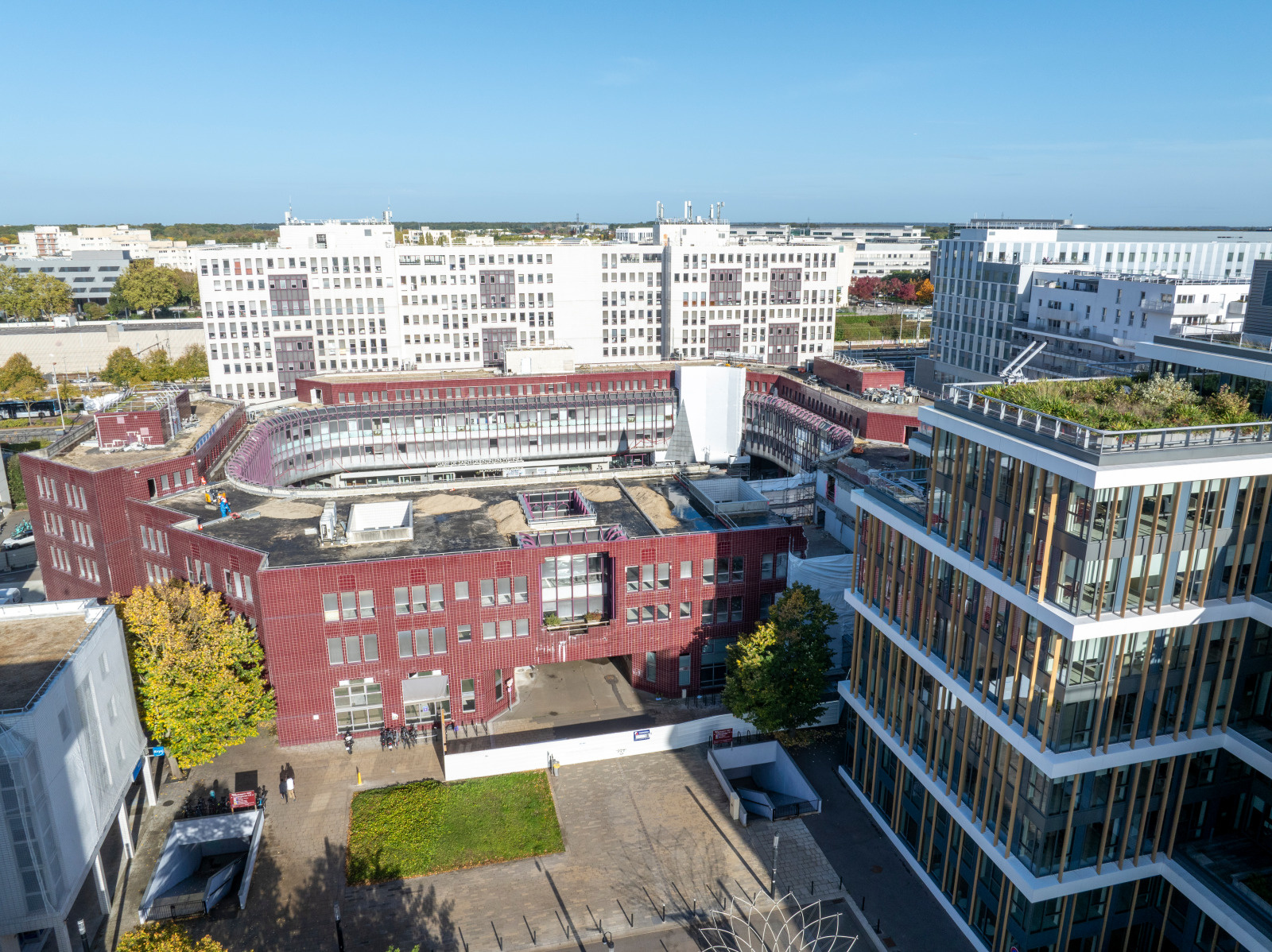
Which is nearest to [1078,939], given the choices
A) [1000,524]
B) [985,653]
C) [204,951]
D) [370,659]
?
[985,653]

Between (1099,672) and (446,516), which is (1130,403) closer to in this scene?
(1099,672)

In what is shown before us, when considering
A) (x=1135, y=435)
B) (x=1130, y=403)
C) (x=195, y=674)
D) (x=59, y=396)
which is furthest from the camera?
(x=59, y=396)

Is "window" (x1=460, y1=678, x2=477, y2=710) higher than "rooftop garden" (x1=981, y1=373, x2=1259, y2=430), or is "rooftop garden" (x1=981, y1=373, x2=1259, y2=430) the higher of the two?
"rooftop garden" (x1=981, y1=373, x2=1259, y2=430)

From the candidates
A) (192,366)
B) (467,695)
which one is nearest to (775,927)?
(467,695)

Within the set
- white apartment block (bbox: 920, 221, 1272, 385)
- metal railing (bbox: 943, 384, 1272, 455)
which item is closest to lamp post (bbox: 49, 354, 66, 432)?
metal railing (bbox: 943, 384, 1272, 455)

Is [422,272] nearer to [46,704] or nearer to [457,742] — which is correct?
[457,742]

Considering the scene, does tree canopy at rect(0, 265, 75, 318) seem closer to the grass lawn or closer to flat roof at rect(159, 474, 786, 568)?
flat roof at rect(159, 474, 786, 568)
